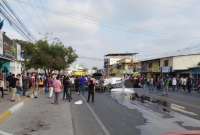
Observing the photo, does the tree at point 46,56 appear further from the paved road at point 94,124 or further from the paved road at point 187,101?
the paved road at point 94,124

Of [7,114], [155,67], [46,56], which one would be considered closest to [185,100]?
[7,114]

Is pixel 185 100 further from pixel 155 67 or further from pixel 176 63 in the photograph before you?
pixel 155 67

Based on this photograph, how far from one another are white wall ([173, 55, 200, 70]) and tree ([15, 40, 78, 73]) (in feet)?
65.2

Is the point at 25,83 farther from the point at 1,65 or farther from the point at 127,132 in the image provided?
the point at 127,132

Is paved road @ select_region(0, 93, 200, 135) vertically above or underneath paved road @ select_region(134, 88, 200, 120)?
underneath

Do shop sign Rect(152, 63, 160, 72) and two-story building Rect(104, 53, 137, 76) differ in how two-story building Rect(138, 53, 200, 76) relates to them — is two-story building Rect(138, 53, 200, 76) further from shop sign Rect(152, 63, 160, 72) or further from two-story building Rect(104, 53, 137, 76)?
two-story building Rect(104, 53, 137, 76)

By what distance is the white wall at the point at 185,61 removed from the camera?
9025cm

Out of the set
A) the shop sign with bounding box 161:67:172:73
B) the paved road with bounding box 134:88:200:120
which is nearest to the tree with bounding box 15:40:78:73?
the shop sign with bounding box 161:67:172:73

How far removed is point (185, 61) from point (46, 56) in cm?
2492

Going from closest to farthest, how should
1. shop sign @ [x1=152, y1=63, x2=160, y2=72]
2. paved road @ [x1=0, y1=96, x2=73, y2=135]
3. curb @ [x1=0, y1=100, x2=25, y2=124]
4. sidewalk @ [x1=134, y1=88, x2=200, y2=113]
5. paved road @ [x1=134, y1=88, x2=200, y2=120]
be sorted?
paved road @ [x1=0, y1=96, x2=73, y2=135], curb @ [x1=0, y1=100, x2=25, y2=124], paved road @ [x1=134, y1=88, x2=200, y2=120], sidewalk @ [x1=134, y1=88, x2=200, y2=113], shop sign @ [x1=152, y1=63, x2=160, y2=72]

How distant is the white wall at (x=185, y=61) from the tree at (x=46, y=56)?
19.9 metres

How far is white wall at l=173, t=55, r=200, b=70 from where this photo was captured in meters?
90.2

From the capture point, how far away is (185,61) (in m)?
90.6

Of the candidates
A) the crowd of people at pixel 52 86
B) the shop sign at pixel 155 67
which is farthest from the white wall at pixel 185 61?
the crowd of people at pixel 52 86
